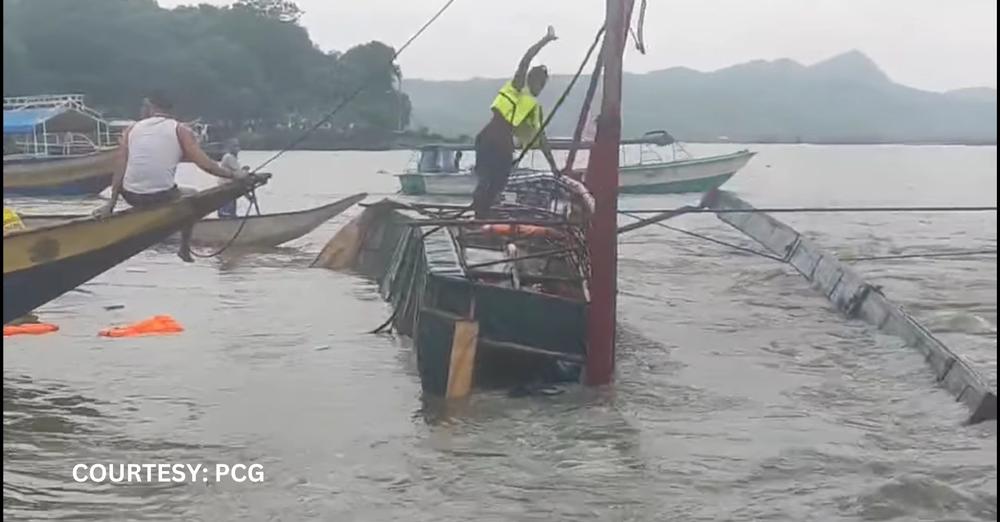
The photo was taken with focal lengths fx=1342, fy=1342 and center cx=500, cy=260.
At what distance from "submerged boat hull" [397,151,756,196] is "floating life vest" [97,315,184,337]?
68.4ft

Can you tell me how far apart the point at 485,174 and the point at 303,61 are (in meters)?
95.1

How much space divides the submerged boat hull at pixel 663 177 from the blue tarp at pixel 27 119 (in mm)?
12950

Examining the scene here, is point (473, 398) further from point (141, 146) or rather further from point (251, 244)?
point (251, 244)

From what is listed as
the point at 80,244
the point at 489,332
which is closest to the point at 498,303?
the point at 489,332

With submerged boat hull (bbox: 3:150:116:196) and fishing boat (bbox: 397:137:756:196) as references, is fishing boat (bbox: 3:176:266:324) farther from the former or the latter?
fishing boat (bbox: 397:137:756:196)

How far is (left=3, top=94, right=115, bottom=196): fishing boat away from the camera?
30.7 meters

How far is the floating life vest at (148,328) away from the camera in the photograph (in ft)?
40.6

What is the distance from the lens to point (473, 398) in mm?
9422

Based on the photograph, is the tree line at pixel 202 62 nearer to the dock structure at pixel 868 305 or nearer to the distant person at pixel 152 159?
the dock structure at pixel 868 305

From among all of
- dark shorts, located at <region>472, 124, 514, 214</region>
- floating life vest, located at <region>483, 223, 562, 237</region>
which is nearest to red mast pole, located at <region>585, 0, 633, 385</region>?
floating life vest, located at <region>483, 223, 562, 237</region>

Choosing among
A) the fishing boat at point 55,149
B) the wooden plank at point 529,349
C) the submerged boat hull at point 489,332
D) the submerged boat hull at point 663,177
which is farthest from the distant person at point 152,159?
the submerged boat hull at point 663,177

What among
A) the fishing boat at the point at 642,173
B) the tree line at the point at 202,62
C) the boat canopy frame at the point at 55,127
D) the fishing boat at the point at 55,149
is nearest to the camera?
the fishing boat at the point at 55,149

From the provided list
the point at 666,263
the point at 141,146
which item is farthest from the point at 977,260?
the point at 141,146

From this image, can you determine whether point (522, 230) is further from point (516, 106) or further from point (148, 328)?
point (148, 328)
